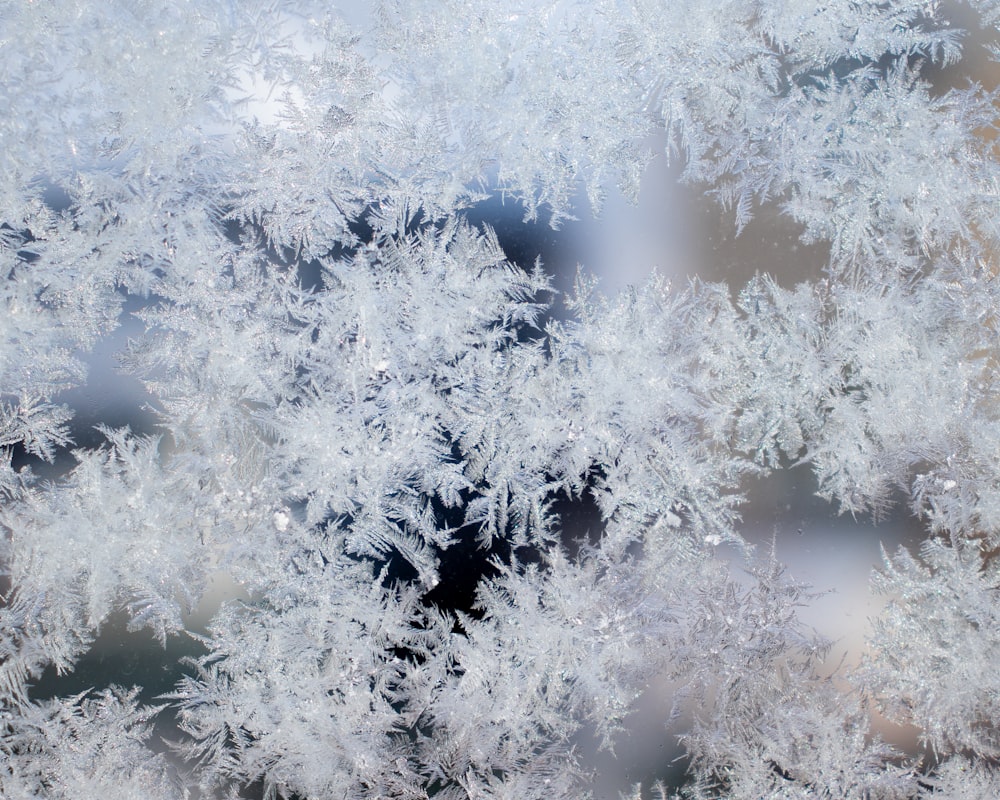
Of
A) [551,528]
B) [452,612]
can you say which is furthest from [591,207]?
[452,612]

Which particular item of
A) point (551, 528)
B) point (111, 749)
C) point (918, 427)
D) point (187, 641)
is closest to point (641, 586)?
point (551, 528)

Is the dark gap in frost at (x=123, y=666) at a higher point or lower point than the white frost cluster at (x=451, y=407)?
lower

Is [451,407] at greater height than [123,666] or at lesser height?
greater

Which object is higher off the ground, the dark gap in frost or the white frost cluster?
the white frost cluster

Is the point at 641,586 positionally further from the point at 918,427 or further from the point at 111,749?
the point at 111,749

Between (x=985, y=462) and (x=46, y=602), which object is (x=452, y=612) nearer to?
(x=46, y=602)

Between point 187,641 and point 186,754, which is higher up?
point 187,641

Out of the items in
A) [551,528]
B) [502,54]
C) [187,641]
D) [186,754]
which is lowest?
[186,754]

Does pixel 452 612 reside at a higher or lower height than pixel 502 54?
lower
